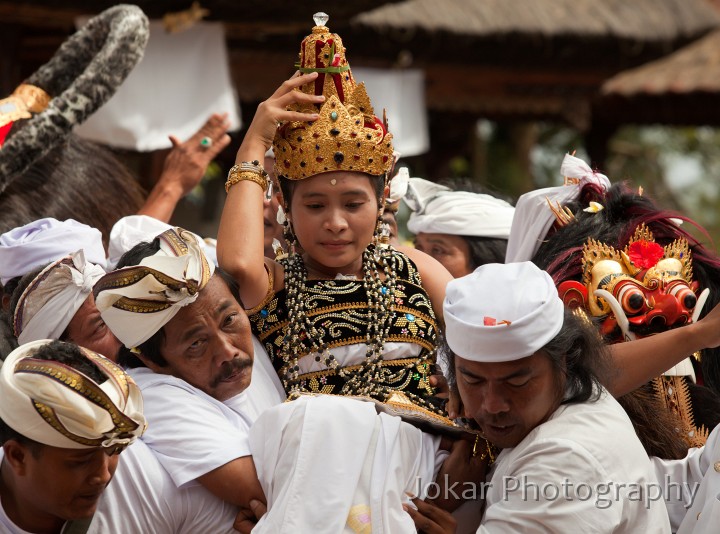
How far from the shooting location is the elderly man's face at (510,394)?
3092mm

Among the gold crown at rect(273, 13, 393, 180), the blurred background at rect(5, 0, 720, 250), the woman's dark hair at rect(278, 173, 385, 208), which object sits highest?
the gold crown at rect(273, 13, 393, 180)

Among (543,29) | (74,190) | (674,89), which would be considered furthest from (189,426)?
(674,89)

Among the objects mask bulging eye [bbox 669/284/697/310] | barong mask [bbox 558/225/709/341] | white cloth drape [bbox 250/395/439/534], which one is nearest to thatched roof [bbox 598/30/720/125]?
barong mask [bbox 558/225/709/341]

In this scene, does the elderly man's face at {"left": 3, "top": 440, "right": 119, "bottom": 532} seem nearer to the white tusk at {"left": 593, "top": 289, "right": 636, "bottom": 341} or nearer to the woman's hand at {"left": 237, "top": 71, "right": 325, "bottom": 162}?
the woman's hand at {"left": 237, "top": 71, "right": 325, "bottom": 162}

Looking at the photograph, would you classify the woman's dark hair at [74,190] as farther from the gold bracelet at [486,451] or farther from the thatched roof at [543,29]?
the thatched roof at [543,29]

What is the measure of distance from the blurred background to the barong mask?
6.24 feet

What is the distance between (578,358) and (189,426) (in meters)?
1.08

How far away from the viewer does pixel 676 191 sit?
18.6 metres

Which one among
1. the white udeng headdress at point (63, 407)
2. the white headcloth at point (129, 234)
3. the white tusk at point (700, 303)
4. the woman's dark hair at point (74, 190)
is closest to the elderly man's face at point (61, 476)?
the white udeng headdress at point (63, 407)

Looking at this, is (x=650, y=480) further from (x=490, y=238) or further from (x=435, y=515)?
(x=490, y=238)

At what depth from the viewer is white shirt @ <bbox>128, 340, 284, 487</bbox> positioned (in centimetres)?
317

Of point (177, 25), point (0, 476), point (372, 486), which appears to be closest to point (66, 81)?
point (177, 25)

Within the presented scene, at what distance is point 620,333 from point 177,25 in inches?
159

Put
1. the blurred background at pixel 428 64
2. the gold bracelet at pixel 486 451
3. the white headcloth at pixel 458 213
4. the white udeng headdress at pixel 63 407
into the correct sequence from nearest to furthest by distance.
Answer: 1. the white udeng headdress at pixel 63 407
2. the gold bracelet at pixel 486 451
3. the white headcloth at pixel 458 213
4. the blurred background at pixel 428 64
